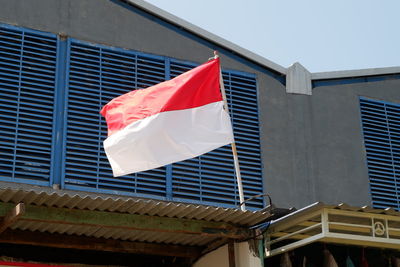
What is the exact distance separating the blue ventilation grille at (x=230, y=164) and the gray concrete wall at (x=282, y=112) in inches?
7.7

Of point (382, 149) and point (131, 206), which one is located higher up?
point (382, 149)

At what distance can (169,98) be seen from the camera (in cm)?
1170

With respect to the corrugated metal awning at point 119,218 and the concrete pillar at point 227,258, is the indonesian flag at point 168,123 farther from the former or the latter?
the concrete pillar at point 227,258

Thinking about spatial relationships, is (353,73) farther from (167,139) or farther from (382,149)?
(167,139)

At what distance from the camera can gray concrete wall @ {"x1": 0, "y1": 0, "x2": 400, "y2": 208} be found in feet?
47.4

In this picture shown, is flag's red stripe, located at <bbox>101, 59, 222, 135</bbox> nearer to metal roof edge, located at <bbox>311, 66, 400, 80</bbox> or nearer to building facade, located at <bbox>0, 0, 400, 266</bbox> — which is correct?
building facade, located at <bbox>0, 0, 400, 266</bbox>

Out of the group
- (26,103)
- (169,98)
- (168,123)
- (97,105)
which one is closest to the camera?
(168,123)

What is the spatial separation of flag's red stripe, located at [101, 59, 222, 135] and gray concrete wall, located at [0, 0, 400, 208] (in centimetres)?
295

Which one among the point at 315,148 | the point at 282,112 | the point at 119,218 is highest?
the point at 282,112

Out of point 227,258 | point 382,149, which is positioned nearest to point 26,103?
point 227,258

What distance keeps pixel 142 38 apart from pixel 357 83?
14.9 ft

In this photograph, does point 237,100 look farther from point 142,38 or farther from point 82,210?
point 82,210

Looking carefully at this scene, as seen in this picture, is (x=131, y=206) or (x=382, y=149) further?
(x=382, y=149)

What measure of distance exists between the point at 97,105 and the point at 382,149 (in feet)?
18.8
